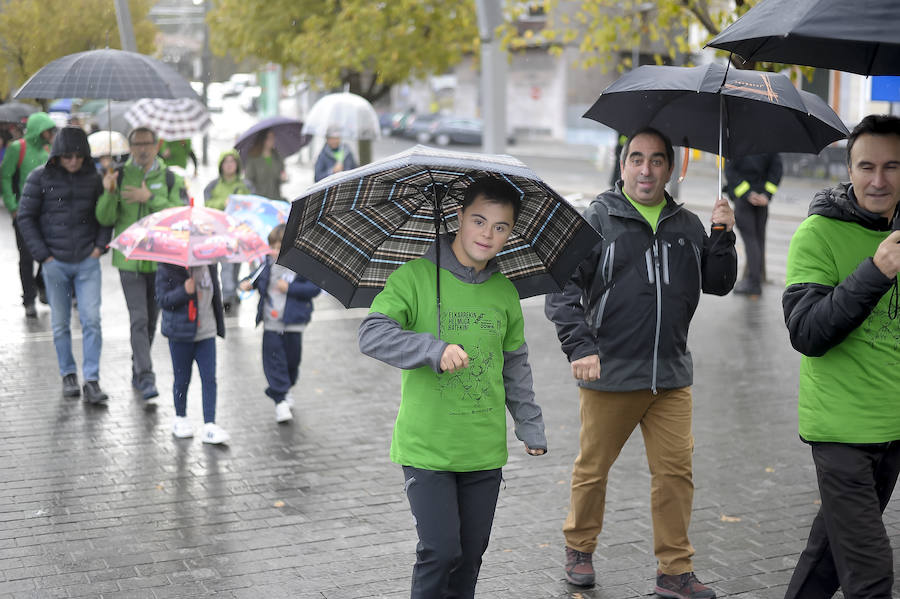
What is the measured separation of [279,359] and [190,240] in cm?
131

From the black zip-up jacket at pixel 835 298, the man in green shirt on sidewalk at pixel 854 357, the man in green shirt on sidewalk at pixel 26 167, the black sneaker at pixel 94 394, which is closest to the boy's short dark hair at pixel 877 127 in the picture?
the man in green shirt on sidewalk at pixel 854 357

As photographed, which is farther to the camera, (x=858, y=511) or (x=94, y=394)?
(x=94, y=394)

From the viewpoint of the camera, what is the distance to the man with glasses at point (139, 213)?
8711mm

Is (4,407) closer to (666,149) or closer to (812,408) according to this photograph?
(666,149)

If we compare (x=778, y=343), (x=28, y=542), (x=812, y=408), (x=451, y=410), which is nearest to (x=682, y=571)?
(x=812, y=408)

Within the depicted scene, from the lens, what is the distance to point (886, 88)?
8.13 m

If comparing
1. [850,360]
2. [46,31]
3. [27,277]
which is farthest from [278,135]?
[850,360]

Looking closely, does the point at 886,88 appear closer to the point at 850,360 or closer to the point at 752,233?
the point at 850,360

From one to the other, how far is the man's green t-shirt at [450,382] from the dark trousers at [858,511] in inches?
47.5

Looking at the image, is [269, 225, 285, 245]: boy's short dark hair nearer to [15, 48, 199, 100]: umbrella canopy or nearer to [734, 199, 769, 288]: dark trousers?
[15, 48, 199, 100]: umbrella canopy

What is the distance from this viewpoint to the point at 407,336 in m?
3.96

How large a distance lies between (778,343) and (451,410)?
7.57 meters

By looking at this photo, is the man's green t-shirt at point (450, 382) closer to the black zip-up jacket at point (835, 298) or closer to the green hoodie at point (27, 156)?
the black zip-up jacket at point (835, 298)

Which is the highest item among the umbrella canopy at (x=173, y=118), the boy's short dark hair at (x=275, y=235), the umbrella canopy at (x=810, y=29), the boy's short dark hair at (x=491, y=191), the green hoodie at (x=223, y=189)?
the umbrella canopy at (x=810, y=29)
